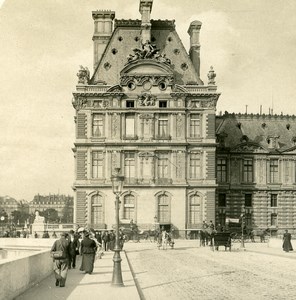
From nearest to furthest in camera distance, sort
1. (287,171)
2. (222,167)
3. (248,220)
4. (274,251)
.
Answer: (274,251) < (248,220) < (222,167) < (287,171)

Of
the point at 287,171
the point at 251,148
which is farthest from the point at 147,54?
the point at 287,171

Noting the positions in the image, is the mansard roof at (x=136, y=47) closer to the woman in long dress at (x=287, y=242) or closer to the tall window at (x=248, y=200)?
the tall window at (x=248, y=200)

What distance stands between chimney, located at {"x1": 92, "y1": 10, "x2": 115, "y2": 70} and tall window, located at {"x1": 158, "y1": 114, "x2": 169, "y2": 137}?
8.80m

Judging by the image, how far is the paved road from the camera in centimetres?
1549

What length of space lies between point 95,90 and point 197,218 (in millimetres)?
13766

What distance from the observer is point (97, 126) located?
54312mm

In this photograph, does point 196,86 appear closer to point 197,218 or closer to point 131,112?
point 131,112

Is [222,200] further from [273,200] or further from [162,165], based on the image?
[162,165]

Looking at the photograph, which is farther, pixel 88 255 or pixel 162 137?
pixel 162 137

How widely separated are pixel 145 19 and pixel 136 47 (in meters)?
2.58

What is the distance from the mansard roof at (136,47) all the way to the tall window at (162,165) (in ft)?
21.2

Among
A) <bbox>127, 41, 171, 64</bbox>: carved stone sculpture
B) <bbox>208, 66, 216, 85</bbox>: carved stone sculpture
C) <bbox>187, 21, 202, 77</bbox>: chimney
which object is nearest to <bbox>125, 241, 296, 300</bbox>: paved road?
<bbox>127, 41, 171, 64</bbox>: carved stone sculpture

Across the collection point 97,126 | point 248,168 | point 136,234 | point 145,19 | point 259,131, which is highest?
point 145,19

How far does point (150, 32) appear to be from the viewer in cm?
5691
